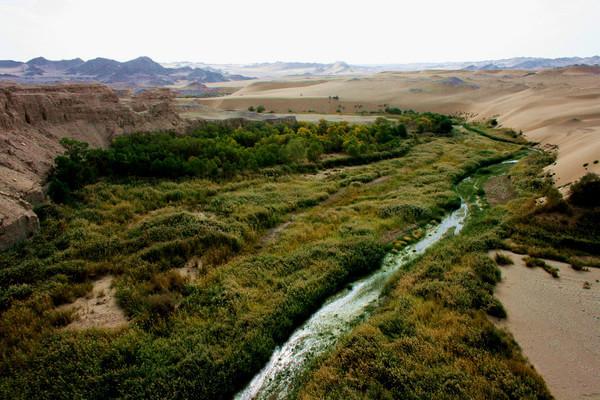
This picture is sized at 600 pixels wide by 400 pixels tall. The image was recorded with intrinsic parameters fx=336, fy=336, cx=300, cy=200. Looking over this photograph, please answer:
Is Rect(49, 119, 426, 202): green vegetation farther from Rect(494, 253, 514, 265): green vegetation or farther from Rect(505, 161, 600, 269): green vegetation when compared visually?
Rect(494, 253, 514, 265): green vegetation

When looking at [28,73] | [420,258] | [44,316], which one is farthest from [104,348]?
[28,73]

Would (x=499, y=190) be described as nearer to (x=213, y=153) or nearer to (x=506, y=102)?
(x=213, y=153)

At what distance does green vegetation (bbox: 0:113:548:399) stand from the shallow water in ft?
1.40

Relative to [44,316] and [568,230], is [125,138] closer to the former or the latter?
[44,316]

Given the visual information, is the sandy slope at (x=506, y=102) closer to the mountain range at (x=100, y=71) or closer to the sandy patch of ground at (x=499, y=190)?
the sandy patch of ground at (x=499, y=190)

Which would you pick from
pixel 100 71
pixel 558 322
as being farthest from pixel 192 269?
pixel 100 71

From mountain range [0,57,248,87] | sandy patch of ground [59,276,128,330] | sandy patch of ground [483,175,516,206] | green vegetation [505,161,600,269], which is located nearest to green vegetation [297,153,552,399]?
Result: green vegetation [505,161,600,269]

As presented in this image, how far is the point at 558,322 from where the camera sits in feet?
39.2

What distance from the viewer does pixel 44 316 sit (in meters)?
12.2

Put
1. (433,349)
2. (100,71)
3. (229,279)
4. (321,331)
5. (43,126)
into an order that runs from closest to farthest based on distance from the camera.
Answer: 1. (433,349)
2. (321,331)
3. (229,279)
4. (43,126)
5. (100,71)

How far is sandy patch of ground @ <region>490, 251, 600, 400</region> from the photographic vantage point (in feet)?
32.2

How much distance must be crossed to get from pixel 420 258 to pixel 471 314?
4765 millimetres

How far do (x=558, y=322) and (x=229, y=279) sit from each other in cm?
1254

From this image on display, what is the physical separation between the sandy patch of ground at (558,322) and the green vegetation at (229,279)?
75 centimetres
